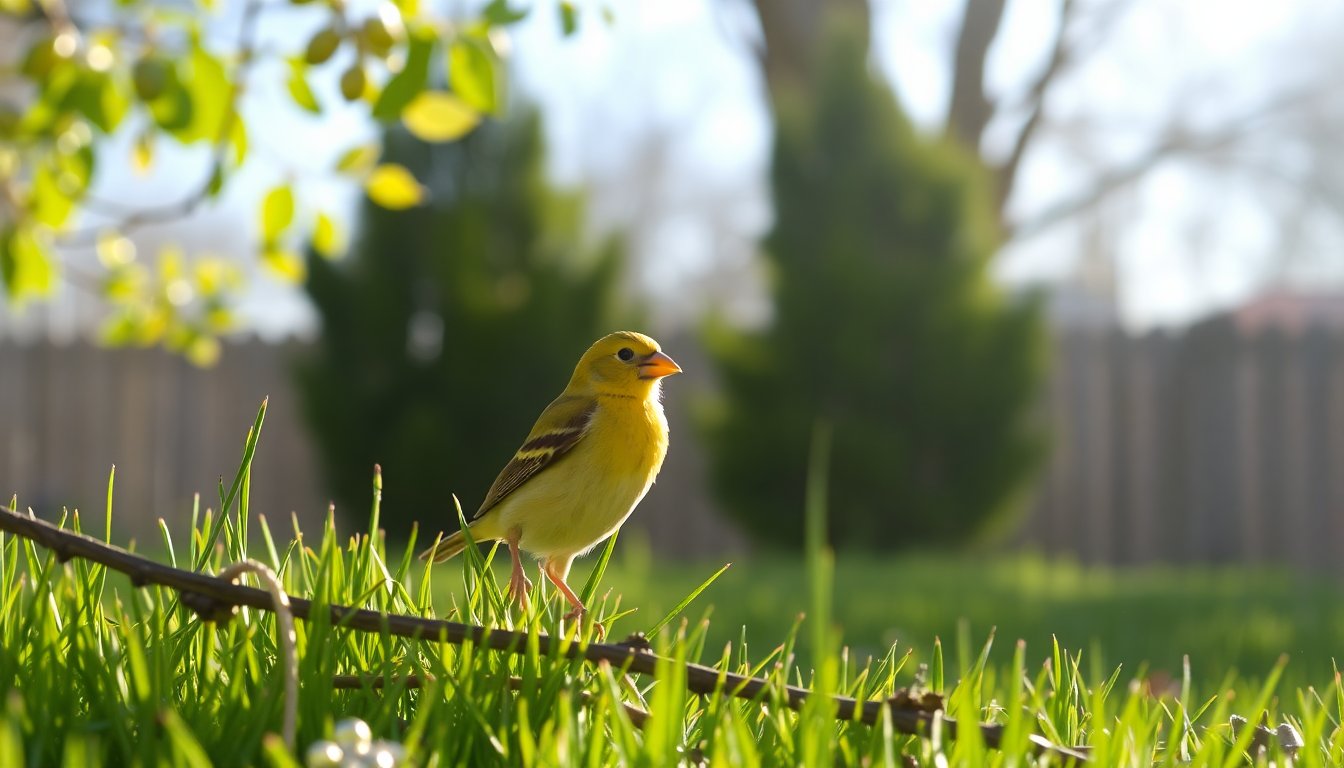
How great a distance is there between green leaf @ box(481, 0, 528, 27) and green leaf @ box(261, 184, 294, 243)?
1.03m

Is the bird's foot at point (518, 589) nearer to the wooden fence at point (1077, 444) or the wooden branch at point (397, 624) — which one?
the wooden branch at point (397, 624)

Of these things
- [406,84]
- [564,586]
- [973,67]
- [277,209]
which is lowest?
[564,586]

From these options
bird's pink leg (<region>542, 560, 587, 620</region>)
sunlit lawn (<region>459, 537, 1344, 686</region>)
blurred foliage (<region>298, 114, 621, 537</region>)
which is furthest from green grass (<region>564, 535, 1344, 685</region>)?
blurred foliage (<region>298, 114, 621, 537</region>)

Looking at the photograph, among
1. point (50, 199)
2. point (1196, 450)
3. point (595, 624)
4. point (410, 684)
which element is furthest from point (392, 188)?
point (1196, 450)

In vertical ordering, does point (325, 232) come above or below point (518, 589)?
above

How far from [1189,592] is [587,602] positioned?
789cm

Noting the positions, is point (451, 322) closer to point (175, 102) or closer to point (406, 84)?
point (175, 102)

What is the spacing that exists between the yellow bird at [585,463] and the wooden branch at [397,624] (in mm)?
1263

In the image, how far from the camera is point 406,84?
9.79 ft

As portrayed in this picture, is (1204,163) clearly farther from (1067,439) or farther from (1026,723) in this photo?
(1026,723)

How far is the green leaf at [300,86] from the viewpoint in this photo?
3.47 meters

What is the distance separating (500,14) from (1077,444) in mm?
14932

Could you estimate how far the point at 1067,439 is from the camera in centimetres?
1678

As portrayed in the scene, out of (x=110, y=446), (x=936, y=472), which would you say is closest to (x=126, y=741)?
(x=936, y=472)
